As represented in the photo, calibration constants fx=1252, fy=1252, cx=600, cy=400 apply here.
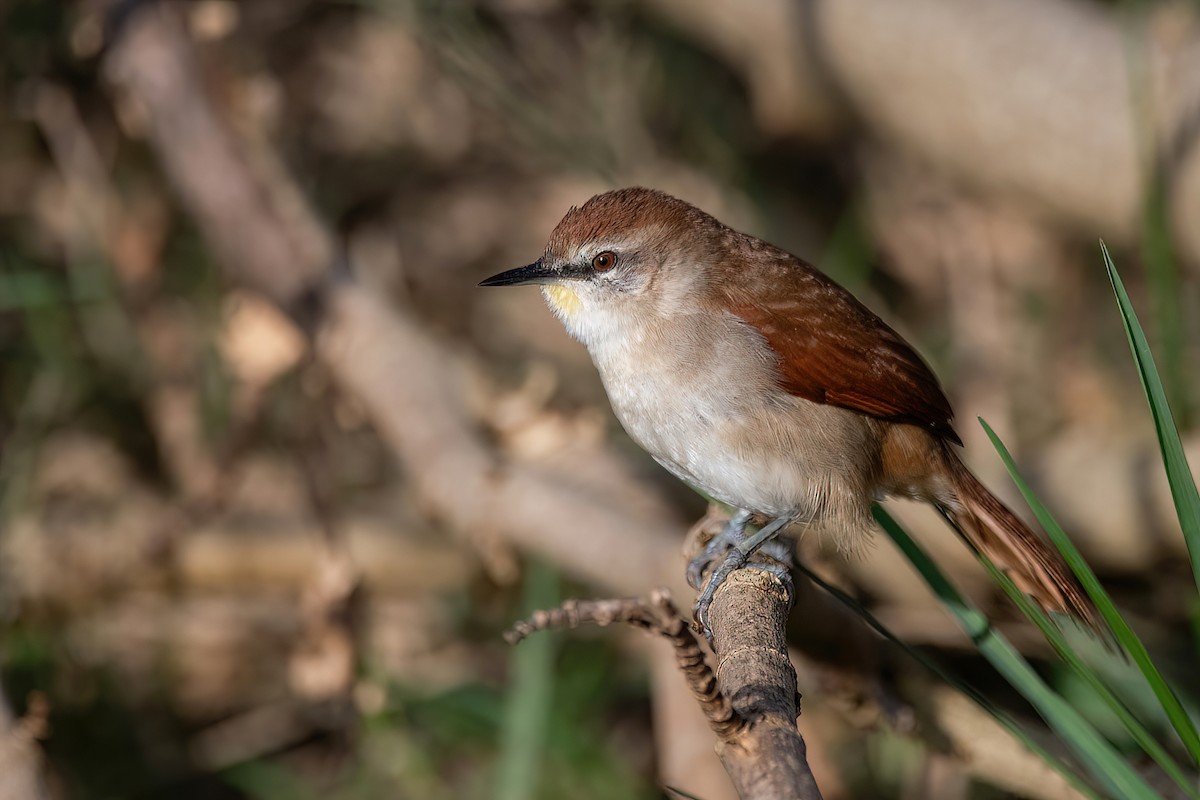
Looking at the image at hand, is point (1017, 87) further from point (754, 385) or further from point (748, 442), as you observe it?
point (748, 442)

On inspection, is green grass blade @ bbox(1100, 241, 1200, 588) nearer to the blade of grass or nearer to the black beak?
the black beak

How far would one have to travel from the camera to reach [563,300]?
334cm

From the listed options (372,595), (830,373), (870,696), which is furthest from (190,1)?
(870,696)

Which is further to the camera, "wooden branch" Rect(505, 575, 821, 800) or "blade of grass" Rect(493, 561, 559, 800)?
"blade of grass" Rect(493, 561, 559, 800)

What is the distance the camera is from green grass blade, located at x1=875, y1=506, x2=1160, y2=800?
2084mm

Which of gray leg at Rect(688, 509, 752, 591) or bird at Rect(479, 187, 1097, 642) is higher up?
bird at Rect(479, 187, 1097, 642)

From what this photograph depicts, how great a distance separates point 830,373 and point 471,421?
6.21ft

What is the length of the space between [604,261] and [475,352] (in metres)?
3.32

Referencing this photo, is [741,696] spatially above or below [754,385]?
above

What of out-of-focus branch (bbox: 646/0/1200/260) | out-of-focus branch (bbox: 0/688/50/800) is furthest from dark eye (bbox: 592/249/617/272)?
out-of-focus branch (bbox: 646/0/1200/260)

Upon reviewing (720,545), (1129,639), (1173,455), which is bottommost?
(720,545)

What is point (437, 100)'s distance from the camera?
697cm

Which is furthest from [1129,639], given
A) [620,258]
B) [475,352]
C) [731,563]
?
[475,352]

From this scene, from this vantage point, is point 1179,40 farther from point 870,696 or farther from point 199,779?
point 199,779
